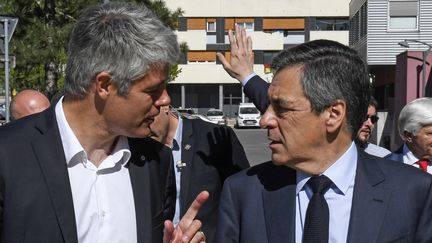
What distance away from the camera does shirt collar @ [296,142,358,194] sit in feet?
8.78

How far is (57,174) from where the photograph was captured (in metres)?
2.60

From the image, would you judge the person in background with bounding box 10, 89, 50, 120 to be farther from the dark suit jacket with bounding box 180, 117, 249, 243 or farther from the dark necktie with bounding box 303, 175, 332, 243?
the dark necktie with bounding box 303, 175, 332, 243

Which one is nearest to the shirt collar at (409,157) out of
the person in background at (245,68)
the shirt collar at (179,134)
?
the person in background at (245,68)

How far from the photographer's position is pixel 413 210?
2592 millimetres

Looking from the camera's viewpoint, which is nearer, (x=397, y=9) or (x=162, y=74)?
(x=162, y=74)

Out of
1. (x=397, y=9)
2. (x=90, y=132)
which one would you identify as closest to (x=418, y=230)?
(x=90, y=132)

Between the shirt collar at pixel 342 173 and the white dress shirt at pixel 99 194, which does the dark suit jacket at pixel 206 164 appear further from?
the shirt collar at pixel 342 173

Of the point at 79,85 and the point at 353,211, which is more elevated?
the point at 79,85

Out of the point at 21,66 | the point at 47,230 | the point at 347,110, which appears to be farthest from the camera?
the point at 21,66

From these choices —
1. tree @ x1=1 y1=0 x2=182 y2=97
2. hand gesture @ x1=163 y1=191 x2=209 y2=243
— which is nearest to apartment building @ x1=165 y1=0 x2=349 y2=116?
tree @ x1=1 y1=0 x2=182 y2=97

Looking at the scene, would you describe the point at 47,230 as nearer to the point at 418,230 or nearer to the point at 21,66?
the point at 418,230

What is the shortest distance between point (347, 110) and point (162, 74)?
2.50 feet

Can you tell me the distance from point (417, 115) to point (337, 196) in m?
1.97

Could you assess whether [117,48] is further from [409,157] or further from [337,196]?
[409,157]
